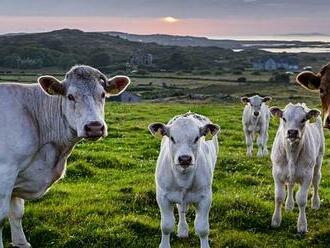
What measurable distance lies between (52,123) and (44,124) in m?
0.13

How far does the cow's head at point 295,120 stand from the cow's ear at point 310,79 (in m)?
0.47

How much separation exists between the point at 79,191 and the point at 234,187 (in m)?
3.84

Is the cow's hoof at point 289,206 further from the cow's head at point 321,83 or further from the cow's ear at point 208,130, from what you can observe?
the cow's ear at point 208,130

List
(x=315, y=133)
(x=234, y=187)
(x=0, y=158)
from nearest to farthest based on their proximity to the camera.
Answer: (x=0, y=158) → (x=315, y=133) → (x=234, y=187)

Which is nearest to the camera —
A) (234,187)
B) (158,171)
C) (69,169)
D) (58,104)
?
(58,104)

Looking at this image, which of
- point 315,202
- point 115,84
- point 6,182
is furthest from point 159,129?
point 315,202

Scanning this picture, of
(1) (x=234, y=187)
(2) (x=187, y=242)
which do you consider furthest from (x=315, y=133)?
(2) (x=187, y=242)

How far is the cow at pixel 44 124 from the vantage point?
333 inches

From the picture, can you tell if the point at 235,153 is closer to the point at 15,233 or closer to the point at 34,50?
the point at 15,233

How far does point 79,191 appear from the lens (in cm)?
1302

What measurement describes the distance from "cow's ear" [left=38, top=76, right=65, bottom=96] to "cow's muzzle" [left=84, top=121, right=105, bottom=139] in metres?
0.95

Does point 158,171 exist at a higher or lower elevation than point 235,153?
higher

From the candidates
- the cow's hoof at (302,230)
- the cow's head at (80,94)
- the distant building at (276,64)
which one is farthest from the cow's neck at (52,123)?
the distant building at (276,64)

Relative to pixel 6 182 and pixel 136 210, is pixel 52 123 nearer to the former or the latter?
pixel 6 182
